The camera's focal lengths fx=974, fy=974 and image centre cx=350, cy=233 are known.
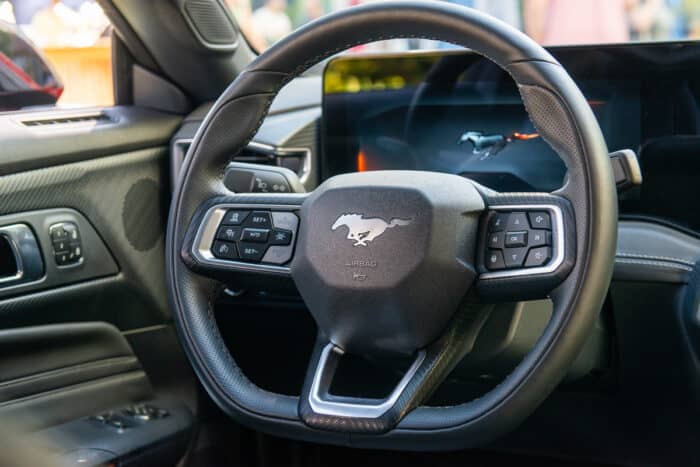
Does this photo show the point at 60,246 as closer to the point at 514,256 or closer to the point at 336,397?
the point at 336,397

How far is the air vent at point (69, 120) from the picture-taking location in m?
1.80

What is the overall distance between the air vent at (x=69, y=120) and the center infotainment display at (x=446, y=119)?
0.45 metres

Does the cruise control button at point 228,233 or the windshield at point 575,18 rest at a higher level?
the windshield at point 575,18

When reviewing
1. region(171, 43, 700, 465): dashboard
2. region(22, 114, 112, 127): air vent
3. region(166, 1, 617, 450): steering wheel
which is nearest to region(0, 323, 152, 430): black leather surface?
region(171, 43, 700, 465): dashboard

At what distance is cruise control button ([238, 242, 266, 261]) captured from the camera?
1.31 m

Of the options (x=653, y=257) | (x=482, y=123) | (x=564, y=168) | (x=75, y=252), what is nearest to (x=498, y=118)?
(x=482, y=123)

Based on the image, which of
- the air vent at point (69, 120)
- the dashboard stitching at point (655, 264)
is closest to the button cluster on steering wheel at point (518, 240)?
the dashboard stitching at point (655, 264)

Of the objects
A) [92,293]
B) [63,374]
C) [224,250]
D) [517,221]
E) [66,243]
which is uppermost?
[517,221]

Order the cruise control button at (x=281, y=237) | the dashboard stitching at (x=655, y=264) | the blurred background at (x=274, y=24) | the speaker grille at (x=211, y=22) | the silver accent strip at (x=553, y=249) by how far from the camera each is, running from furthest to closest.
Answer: the speaker grille at (x=211, y=22)
the blurred background at (x=274, y=24)
the dashboard stitching at (x=655, y=264)
the cruise control button at (x=281, y=237)
the silver accent strip at (x=553, y=249)

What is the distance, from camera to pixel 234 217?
1.35 meters

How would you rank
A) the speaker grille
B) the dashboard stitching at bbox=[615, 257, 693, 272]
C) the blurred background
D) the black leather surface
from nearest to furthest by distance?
the dashboard stitching at bbox=[615, 257, 693, 272] < the black leather surface < the blurred background < the speaker grille

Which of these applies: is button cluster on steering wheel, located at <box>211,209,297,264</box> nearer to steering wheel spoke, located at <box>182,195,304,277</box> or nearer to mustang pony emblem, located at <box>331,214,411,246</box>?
steering wheel spoke, located at <box>182,195,304,277</box>

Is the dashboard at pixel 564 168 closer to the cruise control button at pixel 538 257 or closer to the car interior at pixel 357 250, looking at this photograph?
the car interior at pixel 357 250

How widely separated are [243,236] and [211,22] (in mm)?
899
